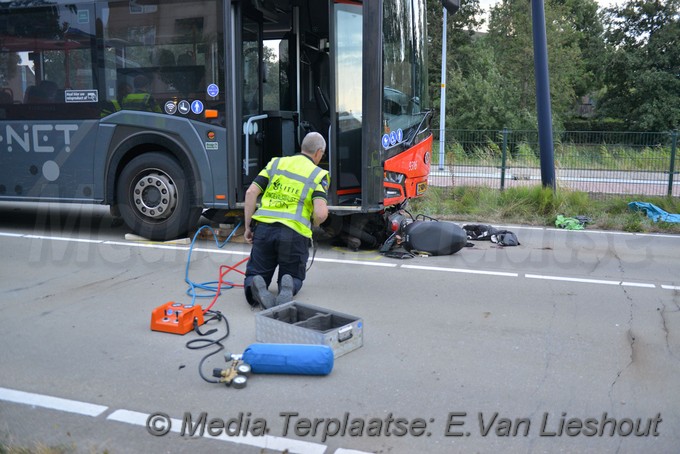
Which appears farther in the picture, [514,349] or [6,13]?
[6,13]

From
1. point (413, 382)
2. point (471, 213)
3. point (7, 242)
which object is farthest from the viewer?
point (471, 213)

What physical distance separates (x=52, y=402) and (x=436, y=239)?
5.35 meters


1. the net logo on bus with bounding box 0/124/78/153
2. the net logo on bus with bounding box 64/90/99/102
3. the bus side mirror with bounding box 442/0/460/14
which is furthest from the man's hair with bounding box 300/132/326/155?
the net logo on bus with bounding box 0/124/78/153

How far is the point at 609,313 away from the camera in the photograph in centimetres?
609

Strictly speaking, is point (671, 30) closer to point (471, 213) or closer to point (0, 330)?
point (471, 213)

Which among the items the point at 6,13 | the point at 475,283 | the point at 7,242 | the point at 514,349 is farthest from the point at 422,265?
the point at 6,13

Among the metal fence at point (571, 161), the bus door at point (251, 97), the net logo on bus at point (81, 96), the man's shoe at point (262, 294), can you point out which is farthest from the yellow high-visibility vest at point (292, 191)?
the metal fence at point (571, 161)

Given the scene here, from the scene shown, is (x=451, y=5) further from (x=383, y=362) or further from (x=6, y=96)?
(x=6, y=96)

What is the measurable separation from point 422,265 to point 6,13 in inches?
272

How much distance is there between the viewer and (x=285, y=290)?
5.90m

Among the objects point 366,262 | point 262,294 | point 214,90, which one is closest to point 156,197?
point 214,90

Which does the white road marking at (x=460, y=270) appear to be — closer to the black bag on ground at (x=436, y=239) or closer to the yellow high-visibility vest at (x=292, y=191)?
the black bag on ground at (x=436, y=239)

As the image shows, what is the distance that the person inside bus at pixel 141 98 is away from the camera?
9031mm

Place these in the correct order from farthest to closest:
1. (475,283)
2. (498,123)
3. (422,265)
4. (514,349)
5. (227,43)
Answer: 1. (498,123)
2. (227,43)
3. (422,265)
4. (475,283)
5. (514,349)
